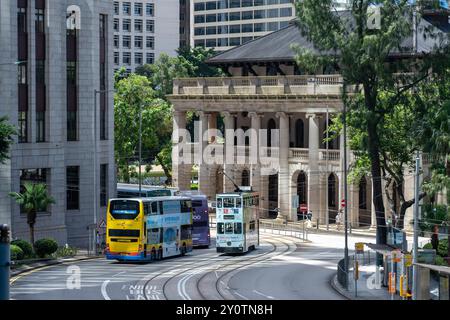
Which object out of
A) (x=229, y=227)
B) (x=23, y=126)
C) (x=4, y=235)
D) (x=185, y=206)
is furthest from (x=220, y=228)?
(x=4, y=235)

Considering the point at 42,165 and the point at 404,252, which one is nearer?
the point at 404,252

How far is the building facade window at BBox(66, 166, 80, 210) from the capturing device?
7662 centimetres

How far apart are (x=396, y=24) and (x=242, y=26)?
12510 cm

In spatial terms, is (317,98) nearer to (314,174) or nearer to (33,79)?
(314,174)

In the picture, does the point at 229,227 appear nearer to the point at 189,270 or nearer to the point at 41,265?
the point at 189,270

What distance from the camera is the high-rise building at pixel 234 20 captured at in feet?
589

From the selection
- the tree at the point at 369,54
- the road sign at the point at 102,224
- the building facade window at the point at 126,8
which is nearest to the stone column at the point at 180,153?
the road sign at the point at 102,224

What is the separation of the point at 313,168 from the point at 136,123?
3131 cm

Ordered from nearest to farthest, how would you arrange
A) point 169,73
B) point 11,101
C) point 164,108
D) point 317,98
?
point 11,101, point 317,98, point 164,108, point 169,73

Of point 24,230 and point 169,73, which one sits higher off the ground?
point 169,73

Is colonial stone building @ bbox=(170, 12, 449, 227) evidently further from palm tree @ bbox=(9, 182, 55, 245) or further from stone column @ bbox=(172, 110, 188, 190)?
palm tree @ bbox=(9, 182, 55, 245)

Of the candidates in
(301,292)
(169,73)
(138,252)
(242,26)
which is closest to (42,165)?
(138,252)

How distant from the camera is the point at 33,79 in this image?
73.1m

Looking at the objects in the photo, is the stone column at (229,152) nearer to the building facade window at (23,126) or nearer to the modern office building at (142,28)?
the building facade window at (23,126)
